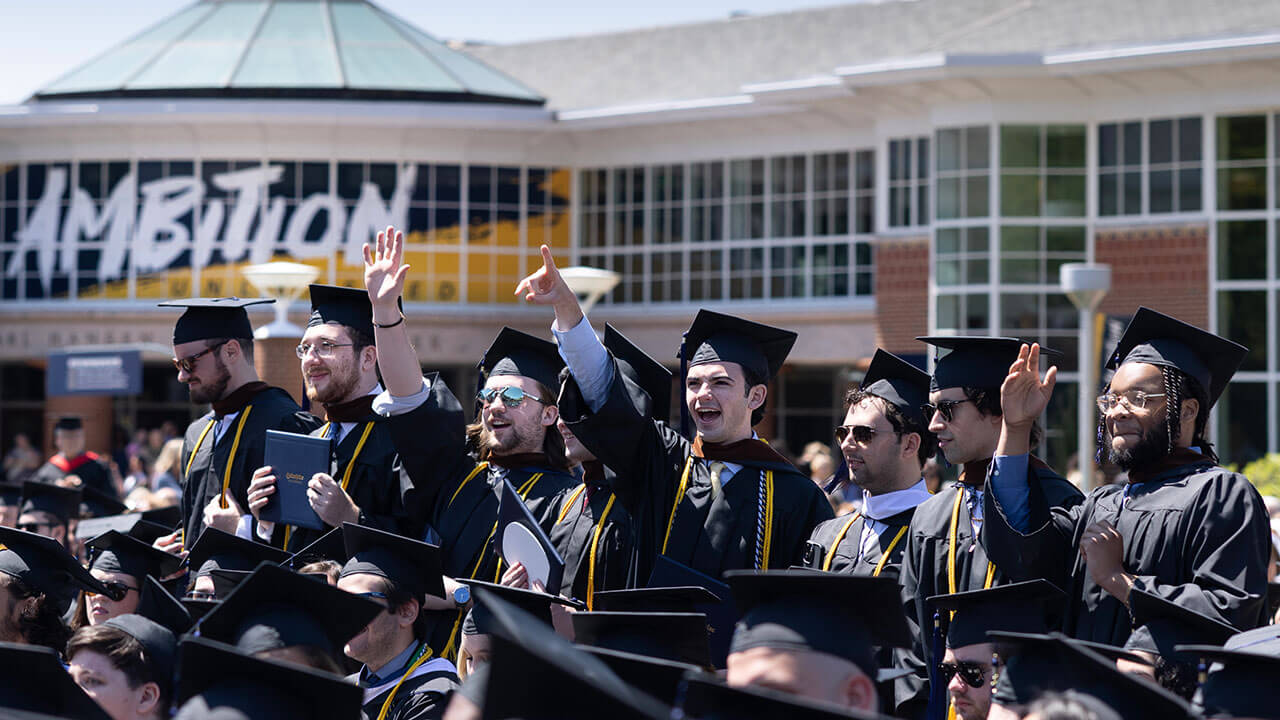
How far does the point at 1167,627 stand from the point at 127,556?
13.1 feet

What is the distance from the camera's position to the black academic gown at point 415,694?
475cm

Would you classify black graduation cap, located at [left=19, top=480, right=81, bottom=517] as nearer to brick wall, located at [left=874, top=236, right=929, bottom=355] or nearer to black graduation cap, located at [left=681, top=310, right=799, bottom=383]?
black graduation cap, located at [left=681, top=310, right=799, bottom=383]

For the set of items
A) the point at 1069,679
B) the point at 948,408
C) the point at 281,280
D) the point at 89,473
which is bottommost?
the point at 89,473

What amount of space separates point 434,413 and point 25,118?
24883 mm

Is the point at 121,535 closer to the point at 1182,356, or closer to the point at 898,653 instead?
the point at 898,653

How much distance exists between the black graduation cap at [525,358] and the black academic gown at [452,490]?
12.1 inches

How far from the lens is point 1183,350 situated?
4930 mm

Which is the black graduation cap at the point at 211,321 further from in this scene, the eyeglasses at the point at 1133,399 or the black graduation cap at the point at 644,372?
the eyeglasses at the point at 1133,399

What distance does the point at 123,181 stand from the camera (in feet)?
93.8

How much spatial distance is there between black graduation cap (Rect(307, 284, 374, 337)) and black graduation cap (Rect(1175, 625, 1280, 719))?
147 inches

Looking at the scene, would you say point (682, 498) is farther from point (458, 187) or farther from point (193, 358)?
point (458, 187)

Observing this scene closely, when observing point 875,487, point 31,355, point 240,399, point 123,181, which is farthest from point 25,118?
point 875,487

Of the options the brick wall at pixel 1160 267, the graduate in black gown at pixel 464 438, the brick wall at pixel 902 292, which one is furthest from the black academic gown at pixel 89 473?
the brick wall at pixel 1160 267

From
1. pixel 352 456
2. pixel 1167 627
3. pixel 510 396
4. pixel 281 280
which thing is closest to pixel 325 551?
pixel 352 456
